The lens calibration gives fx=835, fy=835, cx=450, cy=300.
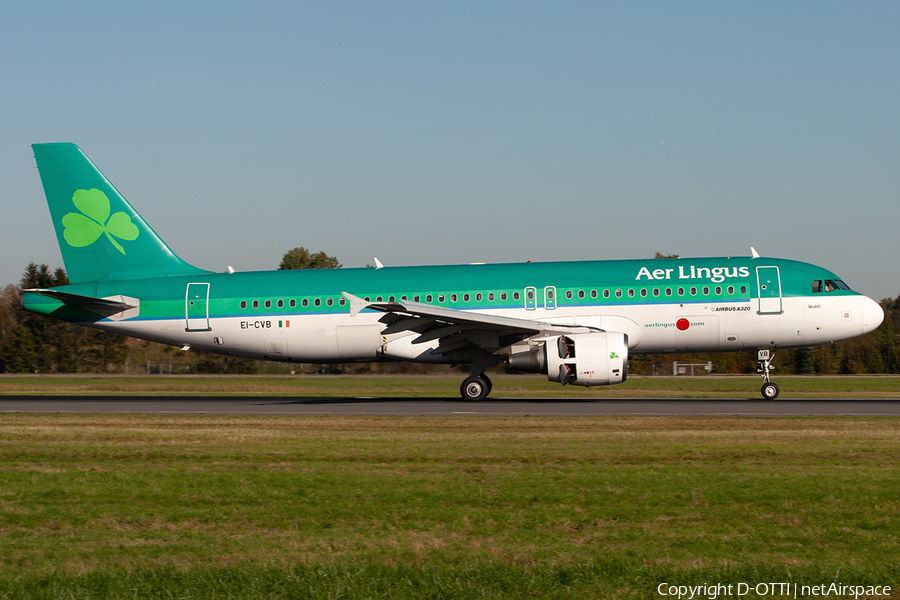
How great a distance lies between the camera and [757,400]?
82.1 feet

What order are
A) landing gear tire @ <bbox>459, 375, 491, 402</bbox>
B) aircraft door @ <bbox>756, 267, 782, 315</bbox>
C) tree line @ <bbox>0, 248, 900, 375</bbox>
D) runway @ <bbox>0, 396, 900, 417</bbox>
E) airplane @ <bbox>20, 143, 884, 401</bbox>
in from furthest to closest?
tree line @ <bbox>0, 248, 900, 375</bbox> → landing gear tire @ <bbox>459, 375, 491, 402</bbox> → aircraft door @ <bbox>756, 267, 782, 315</bbox> → airplane @ <bbox>20, 143, 884, 401</bbox> → runway @ <bbox>0, 396, 900, 417</bbox>

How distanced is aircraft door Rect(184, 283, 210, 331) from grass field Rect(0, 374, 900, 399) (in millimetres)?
5768

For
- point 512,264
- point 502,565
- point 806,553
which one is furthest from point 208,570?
point 512,264

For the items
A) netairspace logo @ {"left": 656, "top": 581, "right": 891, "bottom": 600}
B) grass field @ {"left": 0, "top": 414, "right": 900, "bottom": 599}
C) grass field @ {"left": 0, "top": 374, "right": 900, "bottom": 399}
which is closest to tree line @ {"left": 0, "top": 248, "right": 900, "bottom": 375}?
grass field @ {"left": 0, "top": 374, "right": 900, "bottom": 399}

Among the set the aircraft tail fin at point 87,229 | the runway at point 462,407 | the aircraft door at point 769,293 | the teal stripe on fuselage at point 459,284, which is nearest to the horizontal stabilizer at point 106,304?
the teal stripe on fuselage at point 459,284

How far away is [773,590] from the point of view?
6.42 m

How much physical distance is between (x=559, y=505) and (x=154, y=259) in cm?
2128

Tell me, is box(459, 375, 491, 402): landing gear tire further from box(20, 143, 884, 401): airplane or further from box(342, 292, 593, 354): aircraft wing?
box(342, 292, 593, 354): aircraft wing

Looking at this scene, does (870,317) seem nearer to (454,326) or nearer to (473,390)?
(473,390)

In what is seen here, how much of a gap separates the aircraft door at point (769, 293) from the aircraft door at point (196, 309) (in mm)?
16856

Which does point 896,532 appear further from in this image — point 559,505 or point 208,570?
point 208,570

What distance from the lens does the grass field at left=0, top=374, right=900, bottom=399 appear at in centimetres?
2973

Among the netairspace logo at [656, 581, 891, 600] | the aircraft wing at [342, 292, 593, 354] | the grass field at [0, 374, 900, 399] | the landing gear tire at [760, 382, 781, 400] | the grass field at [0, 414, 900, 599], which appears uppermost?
the aircraft wing at [342, 292, 593, 354]

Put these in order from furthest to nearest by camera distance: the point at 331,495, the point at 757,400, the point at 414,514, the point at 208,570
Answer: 1. the point at 757,400
2. the point at 331,495
3. the point at 414,514
4. the point at 208,570
